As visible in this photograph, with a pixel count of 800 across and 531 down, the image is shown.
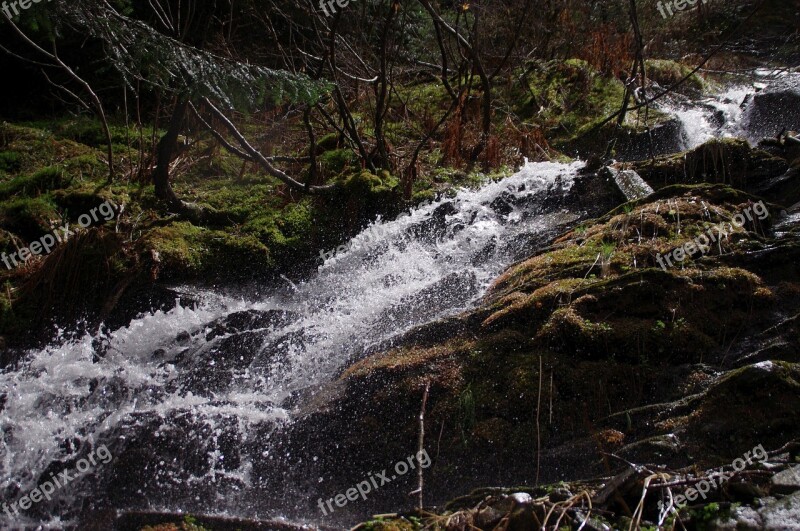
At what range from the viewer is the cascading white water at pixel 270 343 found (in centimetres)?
379

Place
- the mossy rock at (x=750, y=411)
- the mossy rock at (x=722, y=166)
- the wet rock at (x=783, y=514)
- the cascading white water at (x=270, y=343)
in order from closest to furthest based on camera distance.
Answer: the wet rock at (x=783, y=514)
the mossy rock at (x=750, y=411)
the cascading white water at (x=270, y=343)
the mossy rock at (x=722, y=166)

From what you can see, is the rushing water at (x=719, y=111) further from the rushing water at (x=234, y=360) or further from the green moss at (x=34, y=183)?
the green moss at (x=34, y=183)

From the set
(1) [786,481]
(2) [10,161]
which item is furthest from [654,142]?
(2) [10,161]

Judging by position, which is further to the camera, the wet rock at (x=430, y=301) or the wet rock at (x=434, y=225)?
the wet rock at (x=434, y=225)

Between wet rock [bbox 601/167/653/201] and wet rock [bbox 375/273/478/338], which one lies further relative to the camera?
wet rock [bbox 601/167/653/201]

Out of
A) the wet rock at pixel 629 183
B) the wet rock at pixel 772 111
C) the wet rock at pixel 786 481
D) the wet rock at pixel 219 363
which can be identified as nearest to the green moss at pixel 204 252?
the wet rock at pixel 219 363

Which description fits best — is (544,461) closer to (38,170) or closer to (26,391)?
(26,391)

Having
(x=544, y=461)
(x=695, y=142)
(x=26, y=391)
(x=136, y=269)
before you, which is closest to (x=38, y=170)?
(x=136, y=269)

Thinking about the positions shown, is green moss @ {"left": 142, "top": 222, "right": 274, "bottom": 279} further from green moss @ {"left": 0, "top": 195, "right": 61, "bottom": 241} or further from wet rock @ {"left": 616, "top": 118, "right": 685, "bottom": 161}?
wet rock @ {"left": 616, "top": 118, "right": 685, "bottom": 161}

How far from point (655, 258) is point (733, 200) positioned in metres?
1.24

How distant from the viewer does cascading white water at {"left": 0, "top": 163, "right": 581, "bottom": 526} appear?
3795 millimetres

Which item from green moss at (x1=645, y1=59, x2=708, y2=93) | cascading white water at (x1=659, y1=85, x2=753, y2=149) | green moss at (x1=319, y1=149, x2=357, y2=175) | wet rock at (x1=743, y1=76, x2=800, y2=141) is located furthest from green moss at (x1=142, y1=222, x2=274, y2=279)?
green moss at (x1=645, y1=59, x2=708, y2=93)

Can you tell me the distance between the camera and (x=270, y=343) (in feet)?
15.3

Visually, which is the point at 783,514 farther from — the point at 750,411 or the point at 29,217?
the point at 29,217
